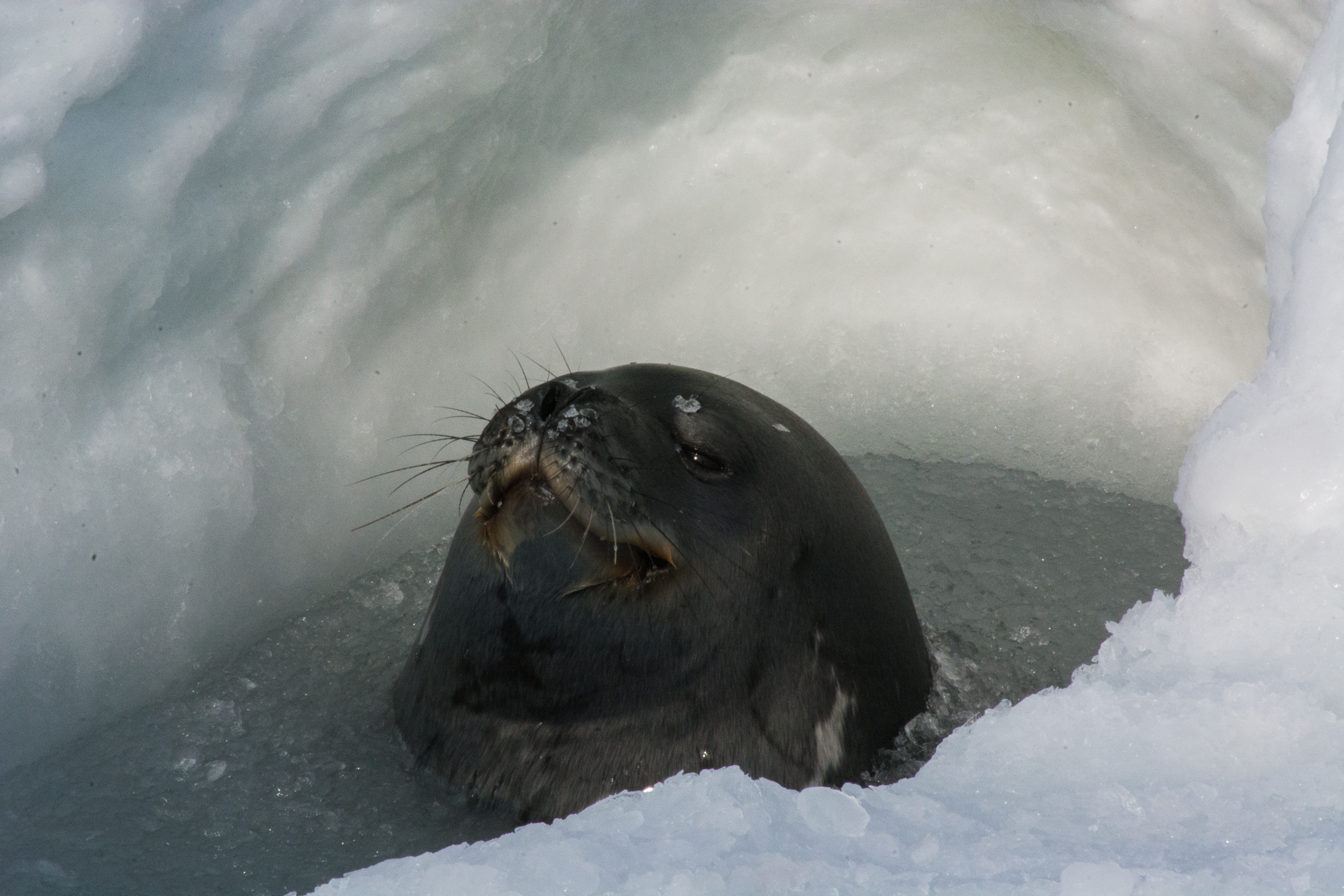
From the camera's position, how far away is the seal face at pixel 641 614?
2709 millimetres

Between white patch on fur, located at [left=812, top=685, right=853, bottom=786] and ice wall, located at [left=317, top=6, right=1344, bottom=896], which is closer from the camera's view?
ice wall, located at [left=317, top=6, right=1344, bottom=896]

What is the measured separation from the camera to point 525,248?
4.23 meters

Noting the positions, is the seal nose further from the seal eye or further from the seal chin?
the seal eye

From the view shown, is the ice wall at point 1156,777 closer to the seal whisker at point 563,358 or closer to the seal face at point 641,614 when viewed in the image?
the seal face at point 641,614

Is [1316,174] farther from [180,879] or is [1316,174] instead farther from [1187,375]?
[180,879]

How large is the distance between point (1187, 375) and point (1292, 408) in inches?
64.3

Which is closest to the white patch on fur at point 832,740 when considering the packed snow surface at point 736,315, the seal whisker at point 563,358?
the packed snow surface at point 736,315

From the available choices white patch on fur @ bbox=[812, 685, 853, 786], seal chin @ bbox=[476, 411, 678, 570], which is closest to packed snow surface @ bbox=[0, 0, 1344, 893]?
white patch on fur @ bbox=[812, 685, 853, 786]

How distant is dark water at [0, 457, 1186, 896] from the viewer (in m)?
2.77

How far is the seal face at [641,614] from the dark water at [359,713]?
17 cm

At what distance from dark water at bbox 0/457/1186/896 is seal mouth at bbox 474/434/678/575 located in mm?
644

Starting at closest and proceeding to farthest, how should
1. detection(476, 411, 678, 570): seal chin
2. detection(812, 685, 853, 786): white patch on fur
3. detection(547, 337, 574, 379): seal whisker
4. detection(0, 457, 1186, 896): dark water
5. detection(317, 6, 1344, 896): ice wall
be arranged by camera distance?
1. detection(317, 6, 1344, 896): ice wall
2. detection(476, 411, 678, 570): seal chin
3. detection(0, 457, 1186, 896): dark water
4. detection(812, 685, 853, 786): white patch on fur
5. detection(547, 337, 574, 379): seal whisker

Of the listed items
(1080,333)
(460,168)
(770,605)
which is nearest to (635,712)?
(770,605)

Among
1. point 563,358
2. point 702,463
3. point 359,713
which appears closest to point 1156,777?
point 702,463
